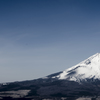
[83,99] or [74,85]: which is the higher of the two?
[74,85]

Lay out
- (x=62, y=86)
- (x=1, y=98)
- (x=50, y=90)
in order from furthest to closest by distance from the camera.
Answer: (x=62, y=86)
(x=50, y=90)
(x=1, y=98)

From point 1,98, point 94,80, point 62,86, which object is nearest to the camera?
point 1,98

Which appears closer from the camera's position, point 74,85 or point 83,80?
point 74,85

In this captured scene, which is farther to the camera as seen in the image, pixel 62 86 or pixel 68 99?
pixel 62 86

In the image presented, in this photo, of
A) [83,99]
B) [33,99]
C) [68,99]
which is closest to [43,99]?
[33,99]

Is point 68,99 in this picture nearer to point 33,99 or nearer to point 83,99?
point 83,99

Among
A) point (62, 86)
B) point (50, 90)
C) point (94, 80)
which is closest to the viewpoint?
point (50, 90)

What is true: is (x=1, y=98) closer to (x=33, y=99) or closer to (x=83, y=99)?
(x=33, y=99)

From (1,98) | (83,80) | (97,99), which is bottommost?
(97,99)

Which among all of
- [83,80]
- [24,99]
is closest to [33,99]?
[24,99]

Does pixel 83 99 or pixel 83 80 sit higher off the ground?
pixel 83 80
